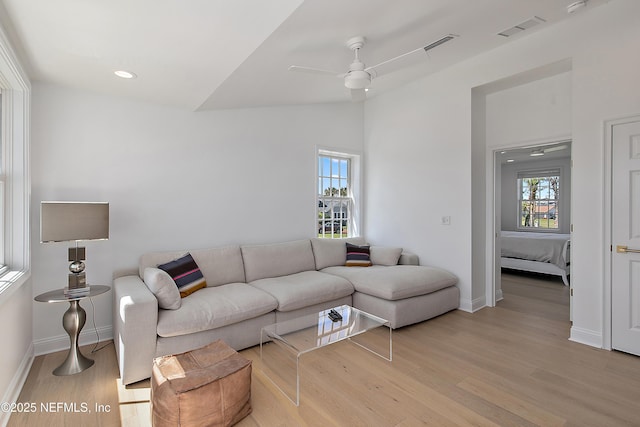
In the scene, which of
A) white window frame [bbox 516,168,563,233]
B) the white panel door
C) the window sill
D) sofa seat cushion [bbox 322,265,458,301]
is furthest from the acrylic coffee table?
white window frame [bbox 516,168,563,233]

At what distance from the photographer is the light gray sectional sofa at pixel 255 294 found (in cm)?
242

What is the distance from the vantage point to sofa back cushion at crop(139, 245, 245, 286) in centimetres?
321

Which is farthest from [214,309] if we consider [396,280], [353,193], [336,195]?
[353,193]

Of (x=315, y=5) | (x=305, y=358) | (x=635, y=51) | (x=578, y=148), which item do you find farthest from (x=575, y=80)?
(x=305, y=358)

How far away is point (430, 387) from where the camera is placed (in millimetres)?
2305

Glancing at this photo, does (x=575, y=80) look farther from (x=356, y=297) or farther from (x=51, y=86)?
(x=51, y=86)

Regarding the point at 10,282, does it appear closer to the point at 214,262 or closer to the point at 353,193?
the point at 214,262

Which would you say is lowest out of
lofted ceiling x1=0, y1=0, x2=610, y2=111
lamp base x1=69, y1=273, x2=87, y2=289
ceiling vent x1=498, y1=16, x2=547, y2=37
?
lamp base x1=69, y1=273, x2=87, y2=289

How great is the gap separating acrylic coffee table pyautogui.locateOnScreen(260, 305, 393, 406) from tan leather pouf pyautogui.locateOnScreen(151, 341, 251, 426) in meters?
0.38

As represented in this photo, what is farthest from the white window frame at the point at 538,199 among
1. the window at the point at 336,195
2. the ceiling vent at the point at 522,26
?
Result: the ceiling vent at the point at 522,26

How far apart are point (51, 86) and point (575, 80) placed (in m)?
4.95

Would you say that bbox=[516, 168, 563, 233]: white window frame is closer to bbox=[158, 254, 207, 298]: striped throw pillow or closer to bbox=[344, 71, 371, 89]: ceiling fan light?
bbox=[344, 71, 371, 89]: ceiling fan light

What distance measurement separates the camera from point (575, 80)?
10.1 feet

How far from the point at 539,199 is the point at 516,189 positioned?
0.58 m
